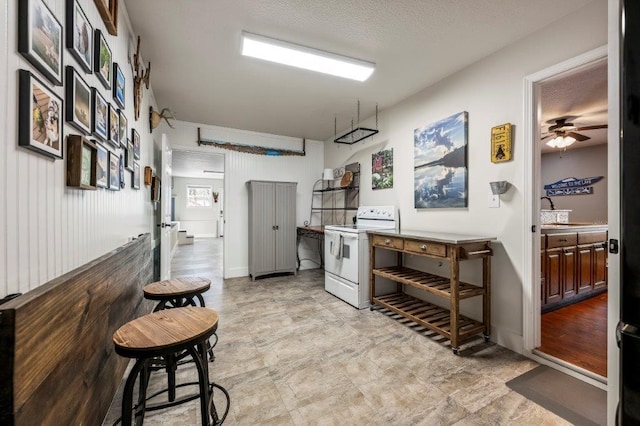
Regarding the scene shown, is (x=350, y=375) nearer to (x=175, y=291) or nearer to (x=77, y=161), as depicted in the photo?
(x=175, y=291)

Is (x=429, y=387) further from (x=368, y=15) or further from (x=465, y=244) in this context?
(x=368, y=15)

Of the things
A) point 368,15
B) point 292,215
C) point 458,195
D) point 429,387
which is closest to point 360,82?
point 368,15

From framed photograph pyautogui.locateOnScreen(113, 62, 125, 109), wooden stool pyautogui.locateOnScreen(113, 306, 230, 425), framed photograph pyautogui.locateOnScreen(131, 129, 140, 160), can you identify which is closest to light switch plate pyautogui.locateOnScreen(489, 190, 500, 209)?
wooden stool pyautogui.locateOnScreen(113, 306, 230, 425)

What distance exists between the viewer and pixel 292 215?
474 centimetres

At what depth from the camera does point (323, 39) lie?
7.28ft

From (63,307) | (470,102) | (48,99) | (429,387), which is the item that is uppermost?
A: (470,102)

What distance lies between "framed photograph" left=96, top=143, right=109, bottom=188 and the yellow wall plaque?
2789 millimetres

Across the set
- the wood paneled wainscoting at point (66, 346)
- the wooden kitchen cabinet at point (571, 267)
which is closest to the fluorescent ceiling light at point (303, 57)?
the wood paneled wainscoting at point (66, 346)

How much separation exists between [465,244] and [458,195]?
649 millimetres

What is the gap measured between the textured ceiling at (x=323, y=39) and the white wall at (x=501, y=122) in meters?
0.12

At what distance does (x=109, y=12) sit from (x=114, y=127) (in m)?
0.59

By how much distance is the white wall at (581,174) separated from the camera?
5.07 m

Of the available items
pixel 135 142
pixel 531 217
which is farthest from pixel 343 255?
pixel 135 142

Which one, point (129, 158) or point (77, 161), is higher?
point (129, 158)
